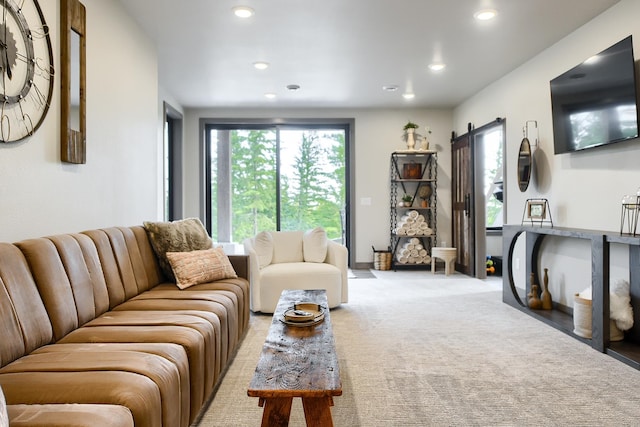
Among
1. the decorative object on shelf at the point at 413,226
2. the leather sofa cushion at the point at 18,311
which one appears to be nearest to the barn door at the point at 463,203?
the decorative object on shelf at the point at 413,226

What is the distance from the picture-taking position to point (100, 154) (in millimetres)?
3051

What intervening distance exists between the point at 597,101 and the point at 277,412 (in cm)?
339

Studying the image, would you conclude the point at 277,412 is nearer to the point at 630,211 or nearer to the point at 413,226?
the point at 630,211

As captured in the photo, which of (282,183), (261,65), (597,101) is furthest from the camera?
(282,183)

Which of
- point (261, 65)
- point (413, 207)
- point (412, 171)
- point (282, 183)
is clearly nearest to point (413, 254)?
point (413, 207)

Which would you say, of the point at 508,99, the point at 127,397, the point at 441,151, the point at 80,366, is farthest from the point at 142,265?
the point at 441,151

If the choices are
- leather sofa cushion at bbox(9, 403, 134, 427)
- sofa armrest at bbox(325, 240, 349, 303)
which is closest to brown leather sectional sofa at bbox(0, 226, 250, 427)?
leather sofa cushion at bbox(9, 403, 134, 427)

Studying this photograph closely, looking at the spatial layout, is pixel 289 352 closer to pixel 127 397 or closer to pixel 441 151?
pixel 127 397

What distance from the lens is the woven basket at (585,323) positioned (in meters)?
3.14

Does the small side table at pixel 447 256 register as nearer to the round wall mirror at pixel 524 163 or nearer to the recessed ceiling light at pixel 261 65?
the round wall mirror at pixel 524 163

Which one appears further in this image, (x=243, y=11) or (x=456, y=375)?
(x=243, y=11)

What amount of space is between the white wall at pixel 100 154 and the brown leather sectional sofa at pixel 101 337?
259mm

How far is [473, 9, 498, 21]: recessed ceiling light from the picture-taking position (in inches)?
138

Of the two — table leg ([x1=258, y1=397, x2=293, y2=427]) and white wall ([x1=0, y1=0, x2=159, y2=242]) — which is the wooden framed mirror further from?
table leg ([x1=258, y1=397, x2=293, y2=427])
